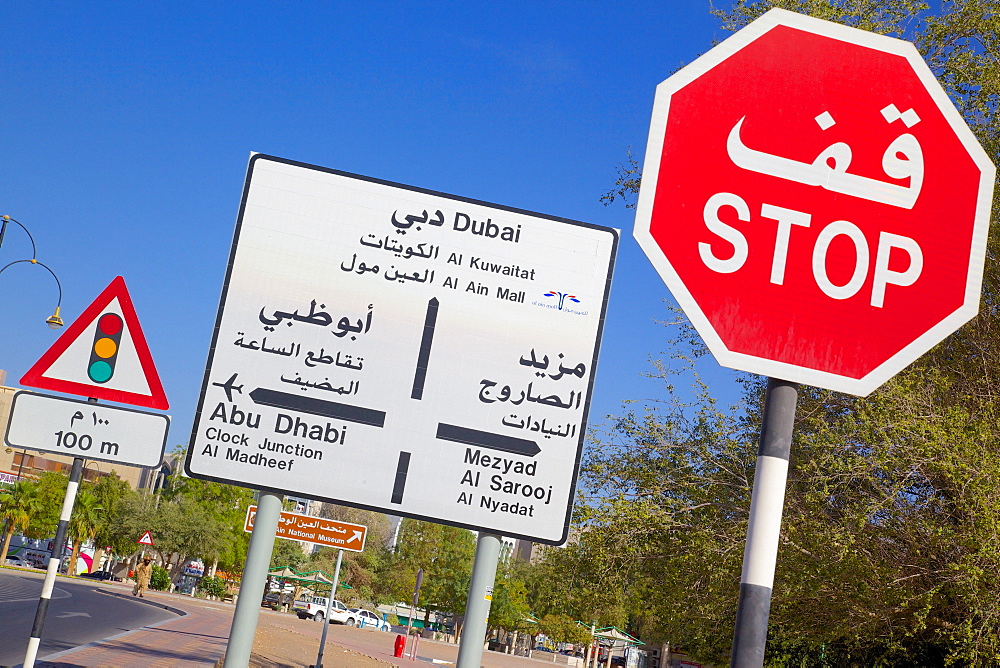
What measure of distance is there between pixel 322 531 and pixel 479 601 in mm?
12153

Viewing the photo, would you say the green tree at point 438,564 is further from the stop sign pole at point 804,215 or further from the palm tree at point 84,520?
the stop sign pole at point 804,215

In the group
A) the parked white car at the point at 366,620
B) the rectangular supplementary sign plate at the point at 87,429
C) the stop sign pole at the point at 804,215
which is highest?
the stop sign pole at the point at 804,215

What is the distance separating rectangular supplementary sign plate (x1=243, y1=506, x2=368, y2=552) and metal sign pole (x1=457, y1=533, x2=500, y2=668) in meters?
11.5

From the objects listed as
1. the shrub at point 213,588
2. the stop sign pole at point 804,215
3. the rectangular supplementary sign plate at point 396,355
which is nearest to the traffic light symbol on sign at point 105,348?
the rectangular supplementary sign plate at point 396,355

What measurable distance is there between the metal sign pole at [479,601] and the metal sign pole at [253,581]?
0.68m

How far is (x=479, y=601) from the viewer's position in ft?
10.2

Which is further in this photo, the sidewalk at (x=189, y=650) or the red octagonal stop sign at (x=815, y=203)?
the sidewalk at (x=189, y=650)

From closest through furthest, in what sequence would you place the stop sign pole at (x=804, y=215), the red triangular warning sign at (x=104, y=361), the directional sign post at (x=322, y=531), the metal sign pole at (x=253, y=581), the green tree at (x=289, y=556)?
the stop sign pole at (x=804, y=215) < the metal sign pole at (x=253, y=581) < the red triangular warning sign at (x=104, y=361) < the directional sign post at (x=322, y=531) < the green tree at (x=289, y=556)

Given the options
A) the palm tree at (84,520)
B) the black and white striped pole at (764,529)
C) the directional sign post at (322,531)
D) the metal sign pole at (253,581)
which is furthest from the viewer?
the palm tree at (84,520)

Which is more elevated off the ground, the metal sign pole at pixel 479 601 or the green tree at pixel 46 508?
the metal sign pole at pixel 479 601

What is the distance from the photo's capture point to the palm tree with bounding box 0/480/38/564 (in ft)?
220

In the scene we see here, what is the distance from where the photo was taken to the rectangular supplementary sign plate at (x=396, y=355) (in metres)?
3.13

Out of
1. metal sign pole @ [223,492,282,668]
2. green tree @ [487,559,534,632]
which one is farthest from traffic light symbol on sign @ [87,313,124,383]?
green tree @ [487,559,534,632]

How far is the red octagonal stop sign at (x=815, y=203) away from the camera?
2.37 metres
